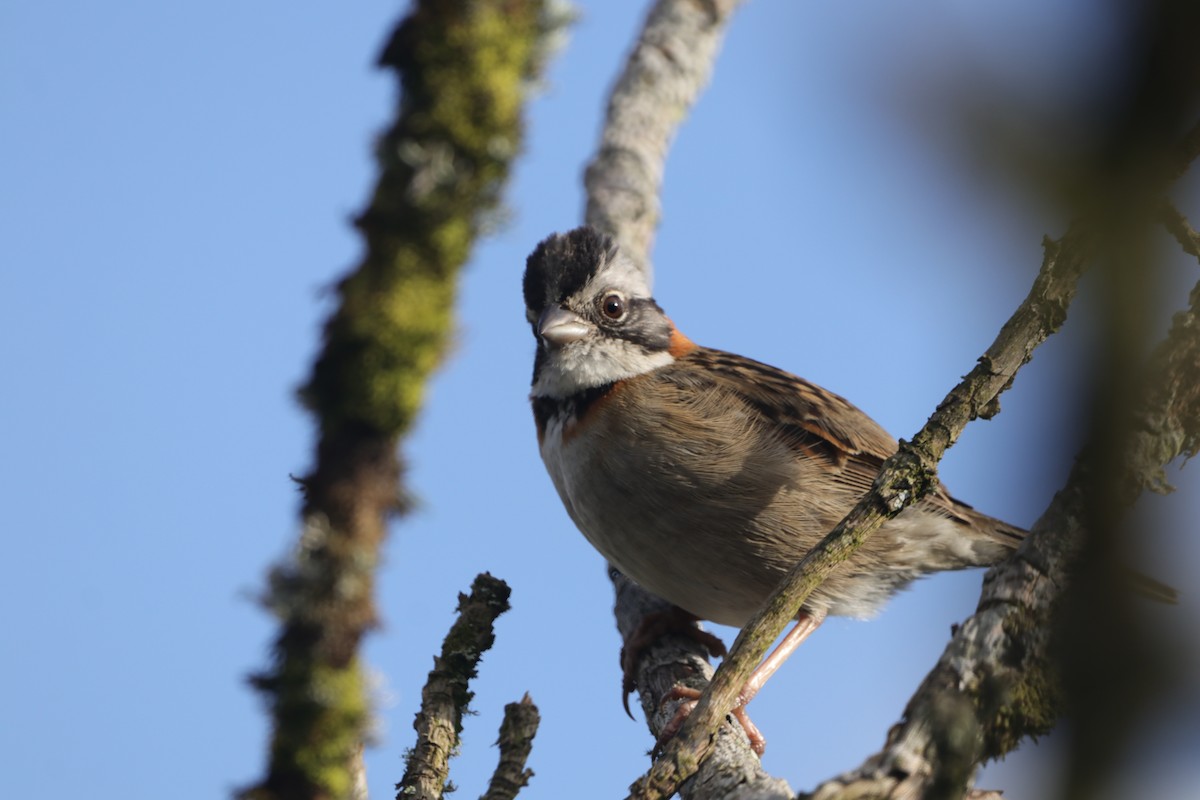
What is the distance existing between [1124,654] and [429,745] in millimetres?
2030

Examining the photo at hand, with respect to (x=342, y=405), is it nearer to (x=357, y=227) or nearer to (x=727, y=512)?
(x=357, y=227)

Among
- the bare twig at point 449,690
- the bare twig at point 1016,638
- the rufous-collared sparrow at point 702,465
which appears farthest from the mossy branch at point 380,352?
the rufous-collared sparrow at point 702,465

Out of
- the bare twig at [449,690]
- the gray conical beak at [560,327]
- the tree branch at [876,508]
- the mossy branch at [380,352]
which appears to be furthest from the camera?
the gray conical beak at [560,327]

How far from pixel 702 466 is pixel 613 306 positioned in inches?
45.1

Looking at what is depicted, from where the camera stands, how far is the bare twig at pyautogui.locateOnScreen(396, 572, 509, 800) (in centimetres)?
294

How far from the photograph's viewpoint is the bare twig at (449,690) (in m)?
2.94

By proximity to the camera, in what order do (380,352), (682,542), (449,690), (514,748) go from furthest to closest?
(682,542) < (449,690) < (514,748) < (380,352)

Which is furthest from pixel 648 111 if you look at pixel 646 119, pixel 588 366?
pixel 588 366

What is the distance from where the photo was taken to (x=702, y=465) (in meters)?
5.24

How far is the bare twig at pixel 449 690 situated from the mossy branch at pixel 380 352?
133 centimetres

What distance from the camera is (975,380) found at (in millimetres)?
2914

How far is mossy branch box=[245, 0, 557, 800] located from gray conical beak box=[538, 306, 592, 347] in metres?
4.03

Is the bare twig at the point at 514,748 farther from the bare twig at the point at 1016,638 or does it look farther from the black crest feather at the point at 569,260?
the black crest feather at the point at 569,260

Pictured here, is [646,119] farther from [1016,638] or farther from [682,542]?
[1016,638]
